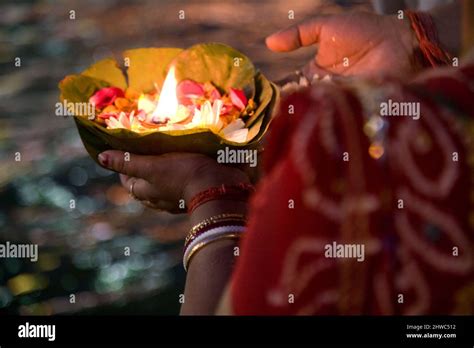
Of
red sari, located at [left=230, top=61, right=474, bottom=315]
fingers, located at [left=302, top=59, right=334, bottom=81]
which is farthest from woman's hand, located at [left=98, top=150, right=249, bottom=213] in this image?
red sari, located at [left=230, top=61, right=474, bottom=315]

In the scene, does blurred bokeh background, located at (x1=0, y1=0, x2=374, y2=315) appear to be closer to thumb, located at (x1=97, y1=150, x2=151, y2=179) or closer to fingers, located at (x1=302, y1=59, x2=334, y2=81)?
fingers, located at (x1=302, y1=59, x2=334, y2=81)

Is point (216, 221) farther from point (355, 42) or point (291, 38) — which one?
point (355, 42)

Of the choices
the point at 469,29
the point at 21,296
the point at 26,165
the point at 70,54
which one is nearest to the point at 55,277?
the point at 21,296

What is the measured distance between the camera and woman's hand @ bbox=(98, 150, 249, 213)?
3.07ft

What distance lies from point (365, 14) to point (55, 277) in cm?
72

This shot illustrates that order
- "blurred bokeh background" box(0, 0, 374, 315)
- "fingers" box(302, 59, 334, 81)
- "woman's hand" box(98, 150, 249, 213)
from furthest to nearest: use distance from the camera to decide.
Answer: "blurred bokeh background" box(0, 0, 374, 315) → "fingers" box(302, 59, 334, 81) → "woman's hand" box(98, 150, 249, 213)

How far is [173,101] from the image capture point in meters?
1.04

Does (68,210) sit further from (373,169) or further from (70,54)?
(373,169)

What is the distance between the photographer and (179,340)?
0.94 meters

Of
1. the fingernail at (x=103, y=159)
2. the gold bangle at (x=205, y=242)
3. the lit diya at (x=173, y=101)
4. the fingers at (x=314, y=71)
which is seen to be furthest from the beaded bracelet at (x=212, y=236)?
the fingers at (x=314, y=71)

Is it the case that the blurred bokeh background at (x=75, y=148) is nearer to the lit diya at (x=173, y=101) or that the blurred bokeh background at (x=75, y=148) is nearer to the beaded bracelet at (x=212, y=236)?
the lit diya at (x=173, y=101)

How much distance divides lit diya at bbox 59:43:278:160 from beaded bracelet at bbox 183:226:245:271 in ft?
0.71

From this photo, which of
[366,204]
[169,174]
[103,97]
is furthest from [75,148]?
[366,204]

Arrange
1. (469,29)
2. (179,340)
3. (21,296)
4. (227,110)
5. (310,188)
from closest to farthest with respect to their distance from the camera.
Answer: (310,188), (469,29), (179,340), (227,110), (21,296)
